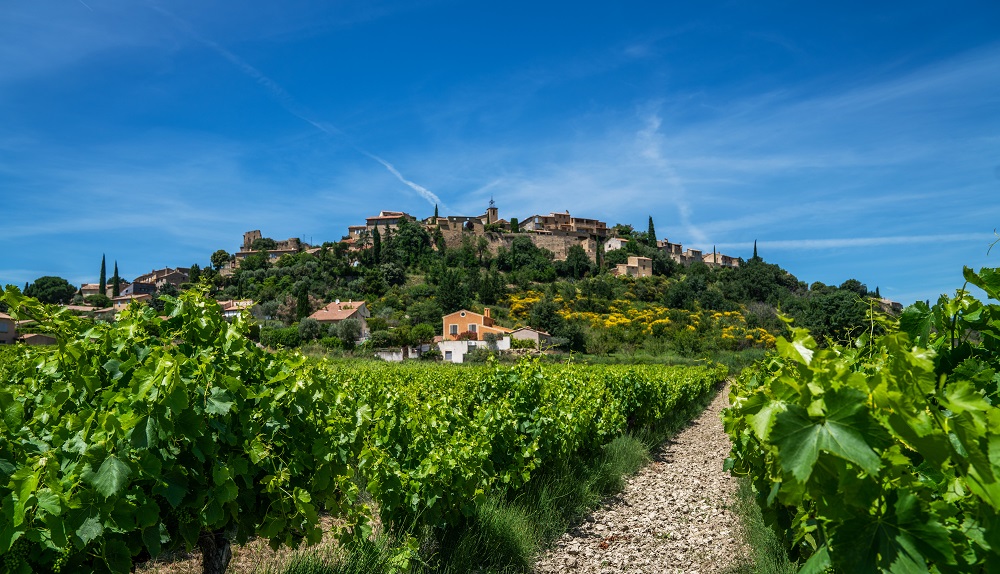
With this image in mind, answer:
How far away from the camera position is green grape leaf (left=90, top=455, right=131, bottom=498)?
6.84ft

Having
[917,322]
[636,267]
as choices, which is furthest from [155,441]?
[636,267]

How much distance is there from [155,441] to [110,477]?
0.19 metres

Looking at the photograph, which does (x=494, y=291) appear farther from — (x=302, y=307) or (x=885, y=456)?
(x=885, y=456)

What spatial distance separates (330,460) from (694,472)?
8112mm

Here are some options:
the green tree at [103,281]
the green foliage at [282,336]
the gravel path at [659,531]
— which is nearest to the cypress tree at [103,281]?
the green tree at [103,281]

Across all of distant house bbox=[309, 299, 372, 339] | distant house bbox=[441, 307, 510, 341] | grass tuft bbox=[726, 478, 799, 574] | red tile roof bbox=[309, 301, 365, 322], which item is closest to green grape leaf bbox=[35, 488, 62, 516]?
grass tuft bbox=[726, 478, 799, 574]

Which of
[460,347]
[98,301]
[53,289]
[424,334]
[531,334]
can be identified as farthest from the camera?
[53,289]

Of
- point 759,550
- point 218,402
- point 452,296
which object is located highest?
point 452,296

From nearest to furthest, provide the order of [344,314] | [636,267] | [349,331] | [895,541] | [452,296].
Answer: [895,541] → [349,331] → [344,314] → [452,296] → [636,267]

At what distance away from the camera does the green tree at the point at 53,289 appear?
69062 mm

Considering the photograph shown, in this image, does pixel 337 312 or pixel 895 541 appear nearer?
pixel 895 541

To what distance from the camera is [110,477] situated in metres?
2.11

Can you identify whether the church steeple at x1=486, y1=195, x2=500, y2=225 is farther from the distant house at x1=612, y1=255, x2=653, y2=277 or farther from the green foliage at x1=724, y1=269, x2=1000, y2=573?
the green foliage at x1=724, y1=269, x2=1000, y2=573

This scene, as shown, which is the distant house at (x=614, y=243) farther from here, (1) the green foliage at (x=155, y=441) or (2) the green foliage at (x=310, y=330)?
(1) the green foliage at (x=155, y=441)
